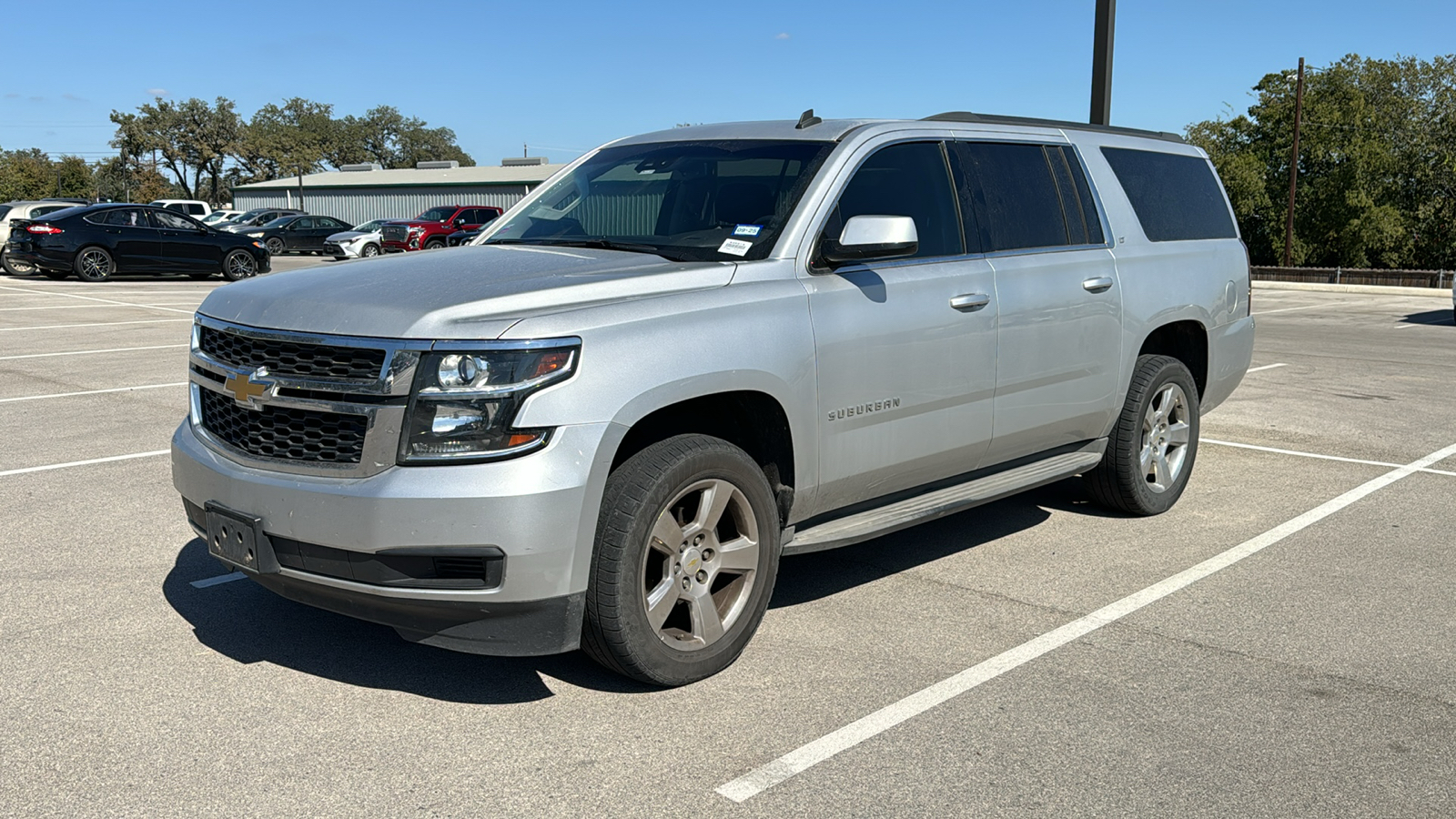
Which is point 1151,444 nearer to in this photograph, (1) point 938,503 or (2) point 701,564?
(1) point 938,503

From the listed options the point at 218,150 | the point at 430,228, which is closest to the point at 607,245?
the point at 430,228

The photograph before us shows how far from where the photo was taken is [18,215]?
90.7 ft

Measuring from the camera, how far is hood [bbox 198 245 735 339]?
369 cm

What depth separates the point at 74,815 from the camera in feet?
10.6

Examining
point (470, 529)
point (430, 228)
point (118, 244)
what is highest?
point (430, 228)

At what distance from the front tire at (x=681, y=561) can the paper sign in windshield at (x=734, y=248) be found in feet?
2.51

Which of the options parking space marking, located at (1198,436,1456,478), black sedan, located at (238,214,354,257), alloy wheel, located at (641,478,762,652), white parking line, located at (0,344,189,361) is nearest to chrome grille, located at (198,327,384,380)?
alloy wheel, located at (641,478,762,652)

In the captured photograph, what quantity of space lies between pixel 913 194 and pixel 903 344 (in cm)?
73

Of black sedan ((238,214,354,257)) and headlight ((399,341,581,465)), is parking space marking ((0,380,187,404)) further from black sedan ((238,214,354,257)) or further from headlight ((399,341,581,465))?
black sedan ((238,214,354,257))

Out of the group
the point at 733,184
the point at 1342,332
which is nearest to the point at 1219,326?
the point at 733,184

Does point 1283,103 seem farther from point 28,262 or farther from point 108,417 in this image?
point 108,417

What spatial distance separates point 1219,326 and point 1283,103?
222 feet

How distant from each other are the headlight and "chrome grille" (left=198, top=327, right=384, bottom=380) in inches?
7.4

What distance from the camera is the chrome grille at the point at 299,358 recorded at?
3.69 m
